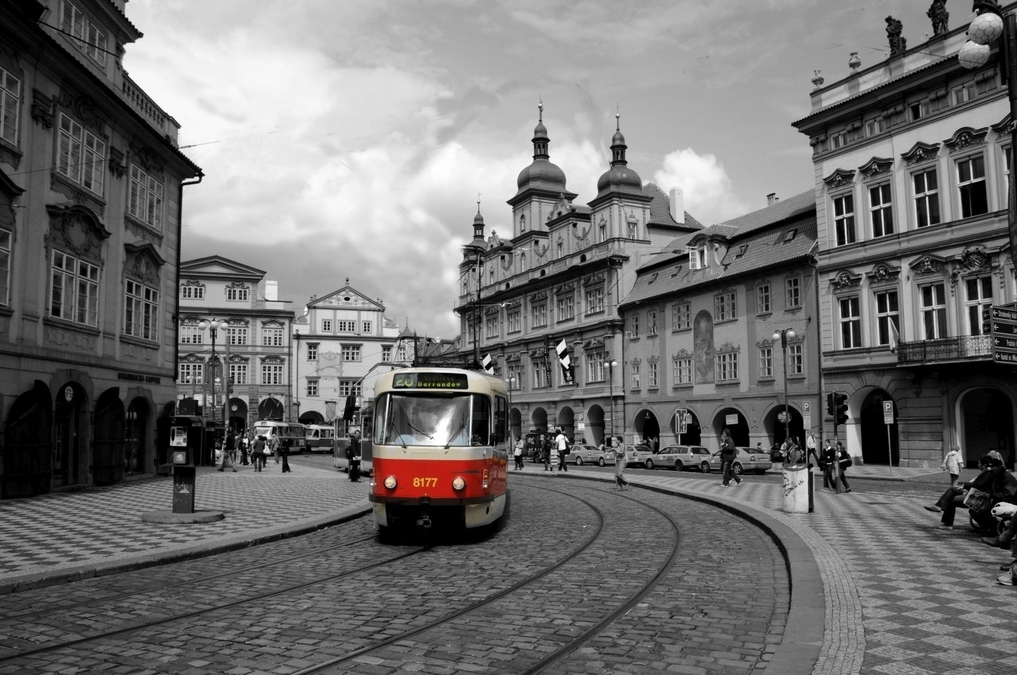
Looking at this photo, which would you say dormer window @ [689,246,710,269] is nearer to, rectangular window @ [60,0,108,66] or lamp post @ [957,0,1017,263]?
rectangular window @ [60,0,108,66]

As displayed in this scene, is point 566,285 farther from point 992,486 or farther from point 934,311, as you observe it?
point 992,486

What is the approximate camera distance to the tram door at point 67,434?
2344 cm

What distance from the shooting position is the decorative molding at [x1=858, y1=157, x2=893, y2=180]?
37812 millimetres

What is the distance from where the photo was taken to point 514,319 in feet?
241

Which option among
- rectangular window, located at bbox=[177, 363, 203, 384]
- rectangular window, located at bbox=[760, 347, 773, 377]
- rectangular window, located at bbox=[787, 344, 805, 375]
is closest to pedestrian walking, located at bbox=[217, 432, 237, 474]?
rectangular window, located at bbox=[760, 347, 773, 377]

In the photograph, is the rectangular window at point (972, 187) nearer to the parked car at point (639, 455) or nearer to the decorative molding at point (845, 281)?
the decorative molding at point (845, 281)

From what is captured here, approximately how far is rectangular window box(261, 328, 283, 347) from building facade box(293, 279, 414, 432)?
2.04 m

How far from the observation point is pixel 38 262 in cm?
2261

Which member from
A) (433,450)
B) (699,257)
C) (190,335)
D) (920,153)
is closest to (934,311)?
(920,153)

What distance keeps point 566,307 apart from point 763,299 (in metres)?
21.6

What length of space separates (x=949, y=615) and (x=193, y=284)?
81.0 meters

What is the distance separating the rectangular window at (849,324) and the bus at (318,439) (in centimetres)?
4395

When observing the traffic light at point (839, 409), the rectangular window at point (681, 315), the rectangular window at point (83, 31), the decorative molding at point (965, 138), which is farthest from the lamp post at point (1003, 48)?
the rectangular window at point (681, 315)

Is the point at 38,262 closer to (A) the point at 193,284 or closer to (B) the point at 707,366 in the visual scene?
(B) the point at 707,366
